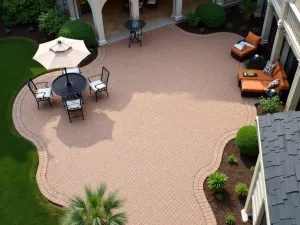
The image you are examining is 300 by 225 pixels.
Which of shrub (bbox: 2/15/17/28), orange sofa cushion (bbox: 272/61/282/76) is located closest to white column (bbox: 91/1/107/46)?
shrub (bbox: 2/15/17/28)

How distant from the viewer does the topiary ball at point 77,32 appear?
19.5 m

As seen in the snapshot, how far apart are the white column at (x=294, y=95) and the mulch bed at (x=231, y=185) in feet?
9.65

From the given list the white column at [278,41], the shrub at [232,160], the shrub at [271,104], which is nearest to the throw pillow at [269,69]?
the white column at [278,41]

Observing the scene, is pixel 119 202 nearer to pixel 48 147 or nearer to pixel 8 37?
pixel 48 147

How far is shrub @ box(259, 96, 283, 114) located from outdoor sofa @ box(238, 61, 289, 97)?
68 cm

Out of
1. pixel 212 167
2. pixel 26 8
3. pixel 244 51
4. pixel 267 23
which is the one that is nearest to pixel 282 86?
pixel 244 51

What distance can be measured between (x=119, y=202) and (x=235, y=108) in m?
8.47

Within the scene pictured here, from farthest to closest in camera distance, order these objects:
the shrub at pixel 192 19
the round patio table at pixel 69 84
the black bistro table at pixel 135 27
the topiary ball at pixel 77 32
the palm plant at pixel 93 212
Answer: the shrub at pixel 192 19
the black bistro table at pixel 135 27
the topiary ball at pixel 77 32
the round patio table at pixel 69 84
the palm plant at pixel 93 212

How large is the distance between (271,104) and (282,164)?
24.4 feet

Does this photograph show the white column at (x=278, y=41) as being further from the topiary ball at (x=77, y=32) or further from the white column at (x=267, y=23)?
the topiary ball at (x=77, y=32)

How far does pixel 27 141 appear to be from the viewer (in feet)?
50.5

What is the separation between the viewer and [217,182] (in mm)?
12836

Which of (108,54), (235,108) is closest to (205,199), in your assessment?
(235,108)

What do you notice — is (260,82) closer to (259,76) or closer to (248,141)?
(259,76)
